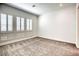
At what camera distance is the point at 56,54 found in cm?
182

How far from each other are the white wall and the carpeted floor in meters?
0.12

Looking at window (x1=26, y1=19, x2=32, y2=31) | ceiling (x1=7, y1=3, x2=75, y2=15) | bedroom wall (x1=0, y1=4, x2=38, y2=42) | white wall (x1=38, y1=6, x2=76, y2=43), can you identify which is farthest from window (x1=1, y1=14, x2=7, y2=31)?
white wall (x1=38, y1=6, x2=76, y2=43)

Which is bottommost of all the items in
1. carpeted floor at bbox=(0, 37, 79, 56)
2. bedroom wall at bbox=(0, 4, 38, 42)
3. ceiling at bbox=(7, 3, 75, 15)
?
carpeted floor at bbox=(0, 37, 79, 56)

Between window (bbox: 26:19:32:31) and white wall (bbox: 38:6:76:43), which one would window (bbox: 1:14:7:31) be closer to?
window (bbox: 26:19:32:31)

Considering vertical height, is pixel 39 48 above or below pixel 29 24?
below

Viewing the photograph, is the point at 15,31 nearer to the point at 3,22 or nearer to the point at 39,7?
the point at 3,22

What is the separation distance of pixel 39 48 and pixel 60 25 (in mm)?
635

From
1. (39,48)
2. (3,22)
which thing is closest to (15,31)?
(3,22)

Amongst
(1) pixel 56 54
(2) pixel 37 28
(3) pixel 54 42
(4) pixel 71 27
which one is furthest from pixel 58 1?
(1) pixel 56 54

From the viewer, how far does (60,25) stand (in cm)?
186

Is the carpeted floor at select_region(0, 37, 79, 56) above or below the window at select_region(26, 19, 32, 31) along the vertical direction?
below

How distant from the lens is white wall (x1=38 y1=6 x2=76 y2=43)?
1799mm

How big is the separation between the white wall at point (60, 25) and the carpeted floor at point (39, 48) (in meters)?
0.12

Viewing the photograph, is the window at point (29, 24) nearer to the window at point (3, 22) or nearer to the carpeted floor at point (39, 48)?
the carpeted floor at point (39, 48)
